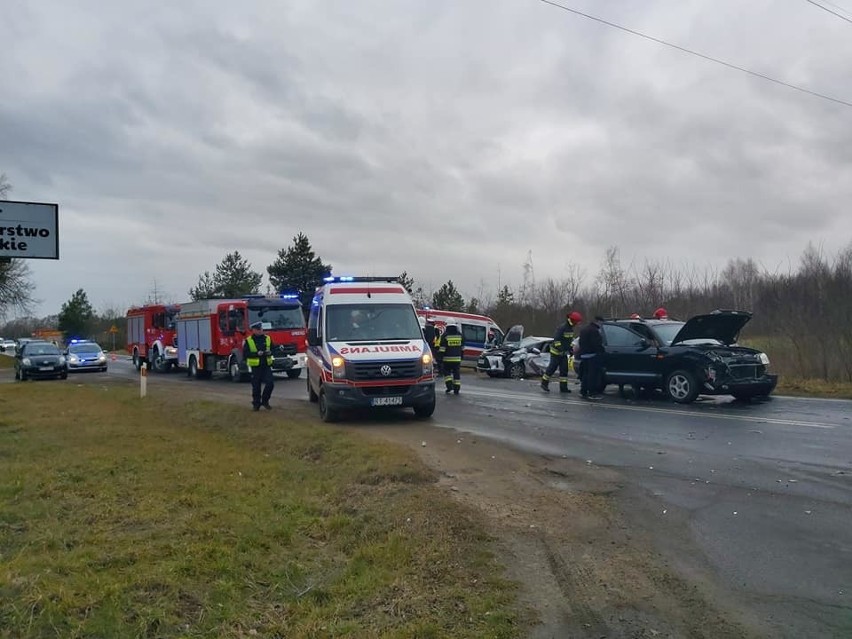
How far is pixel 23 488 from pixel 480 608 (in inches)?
235

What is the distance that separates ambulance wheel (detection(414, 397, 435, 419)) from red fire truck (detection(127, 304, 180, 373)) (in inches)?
801

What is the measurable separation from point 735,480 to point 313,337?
8364mm

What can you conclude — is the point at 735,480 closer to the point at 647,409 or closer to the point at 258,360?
the point at 647,409

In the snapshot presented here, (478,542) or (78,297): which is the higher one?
(78,297)

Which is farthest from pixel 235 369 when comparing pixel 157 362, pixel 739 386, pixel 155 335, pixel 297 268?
pixel 297 268

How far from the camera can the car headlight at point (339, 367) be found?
1283 centimetres

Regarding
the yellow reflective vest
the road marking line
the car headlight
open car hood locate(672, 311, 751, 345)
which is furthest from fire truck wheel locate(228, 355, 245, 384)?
open car hood locate(672, 311, 751, 345)

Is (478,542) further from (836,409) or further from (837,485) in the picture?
(836,409)

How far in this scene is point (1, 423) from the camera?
14102 millimetres

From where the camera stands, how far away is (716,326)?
1526cm

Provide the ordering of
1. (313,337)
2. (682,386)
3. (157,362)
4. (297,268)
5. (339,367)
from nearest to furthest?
(339,367), (313,337), (682,386), (157,362), (297,268)

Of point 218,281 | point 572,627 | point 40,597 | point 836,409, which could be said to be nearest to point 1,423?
point 40,597

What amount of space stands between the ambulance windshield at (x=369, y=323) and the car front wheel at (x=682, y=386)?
5551 millimetres

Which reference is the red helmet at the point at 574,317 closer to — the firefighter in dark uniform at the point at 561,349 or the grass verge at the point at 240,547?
the firefighter in dark uniform at the point at 561,349
